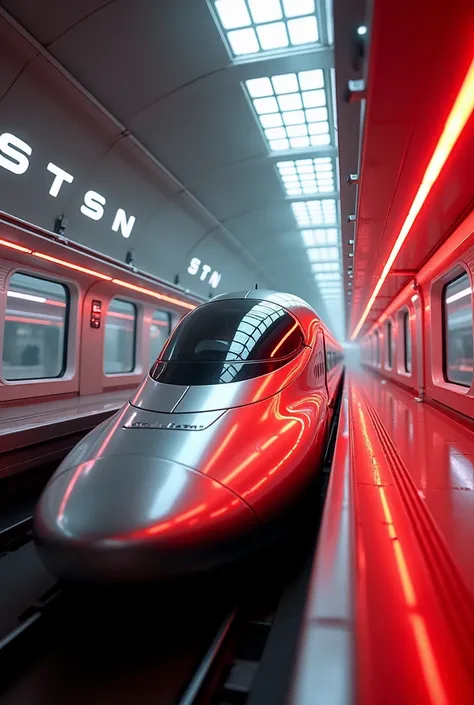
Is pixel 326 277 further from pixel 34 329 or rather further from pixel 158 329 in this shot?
pixel 34 329

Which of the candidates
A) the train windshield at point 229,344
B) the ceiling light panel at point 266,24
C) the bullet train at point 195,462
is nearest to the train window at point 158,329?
the ceiling light panel at point 266,24

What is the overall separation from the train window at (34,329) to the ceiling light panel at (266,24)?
4785 millimetres

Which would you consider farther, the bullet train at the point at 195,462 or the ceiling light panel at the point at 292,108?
the ceiling light panel at the point at 292,108

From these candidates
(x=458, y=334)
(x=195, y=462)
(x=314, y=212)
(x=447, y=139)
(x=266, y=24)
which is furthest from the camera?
(x=314, y=212)

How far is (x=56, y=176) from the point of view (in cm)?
530

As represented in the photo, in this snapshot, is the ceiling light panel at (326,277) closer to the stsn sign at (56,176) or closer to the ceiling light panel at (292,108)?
the ceiling light panel at (292,108)

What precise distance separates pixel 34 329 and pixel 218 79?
16.4 ft

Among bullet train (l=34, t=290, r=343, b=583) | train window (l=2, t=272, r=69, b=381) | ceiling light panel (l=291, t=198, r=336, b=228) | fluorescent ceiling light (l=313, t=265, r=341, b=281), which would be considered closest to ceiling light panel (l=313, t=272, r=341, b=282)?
fluorescent ceiling light (l=313, t=265, r=341, b=281)

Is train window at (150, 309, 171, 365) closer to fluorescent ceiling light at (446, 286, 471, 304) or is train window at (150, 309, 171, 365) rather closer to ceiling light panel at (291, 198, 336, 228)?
ceiling light panel at (291, 198, 336, 228)

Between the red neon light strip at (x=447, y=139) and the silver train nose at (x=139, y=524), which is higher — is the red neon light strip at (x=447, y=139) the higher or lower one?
the higher one

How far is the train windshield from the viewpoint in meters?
3.19

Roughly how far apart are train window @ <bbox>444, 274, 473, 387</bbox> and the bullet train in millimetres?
4828

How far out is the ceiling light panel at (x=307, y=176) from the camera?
746cm

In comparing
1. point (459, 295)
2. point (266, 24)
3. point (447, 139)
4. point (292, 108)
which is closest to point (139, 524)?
point (447, 139)
